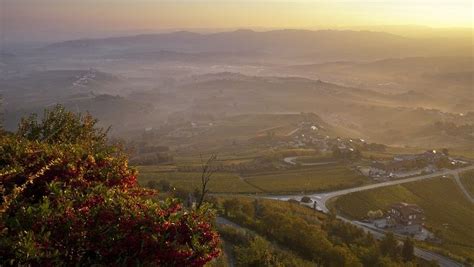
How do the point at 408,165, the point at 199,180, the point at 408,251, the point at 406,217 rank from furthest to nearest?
the point at 408,165 < the point at 199,180 < the point at 406,217 < the point at 408,251

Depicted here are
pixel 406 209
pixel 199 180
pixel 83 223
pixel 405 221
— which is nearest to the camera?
pixel 83 223

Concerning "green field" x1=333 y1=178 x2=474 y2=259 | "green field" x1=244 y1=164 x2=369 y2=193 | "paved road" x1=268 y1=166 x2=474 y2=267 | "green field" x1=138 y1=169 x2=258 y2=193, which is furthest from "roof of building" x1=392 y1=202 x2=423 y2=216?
"green field" x1=138 y1=169 x2=258 y2=193

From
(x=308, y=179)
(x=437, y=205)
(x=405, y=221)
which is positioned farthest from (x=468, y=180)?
(x=405, y=221)

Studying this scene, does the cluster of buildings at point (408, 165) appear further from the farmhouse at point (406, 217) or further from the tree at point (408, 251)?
the tree at point (408, 251)

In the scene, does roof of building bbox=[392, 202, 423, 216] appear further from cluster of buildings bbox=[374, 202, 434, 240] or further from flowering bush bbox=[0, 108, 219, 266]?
flowering bush bbox=[0, 108, 219, 266]

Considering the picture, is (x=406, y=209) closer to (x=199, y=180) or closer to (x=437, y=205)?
(x=437, y=205)

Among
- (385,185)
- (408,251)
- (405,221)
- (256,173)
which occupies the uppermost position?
(408,251)

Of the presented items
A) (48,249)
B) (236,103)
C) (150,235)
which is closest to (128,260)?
(150,235)
